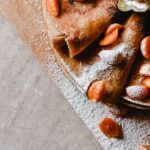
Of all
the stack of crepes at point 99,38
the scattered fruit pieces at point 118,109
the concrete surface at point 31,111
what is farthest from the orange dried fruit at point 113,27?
the concrete surface at point 31,111

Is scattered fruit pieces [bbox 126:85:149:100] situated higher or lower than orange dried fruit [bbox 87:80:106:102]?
lower

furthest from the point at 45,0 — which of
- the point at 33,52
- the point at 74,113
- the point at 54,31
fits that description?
the point at 74,113

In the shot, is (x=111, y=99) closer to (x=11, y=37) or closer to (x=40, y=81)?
(x=40, y=81)

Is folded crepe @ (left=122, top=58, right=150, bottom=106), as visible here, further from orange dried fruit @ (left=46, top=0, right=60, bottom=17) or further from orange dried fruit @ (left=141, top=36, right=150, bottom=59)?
orange dried fruit @ (left=46, top=0, right=60, bottom=17)

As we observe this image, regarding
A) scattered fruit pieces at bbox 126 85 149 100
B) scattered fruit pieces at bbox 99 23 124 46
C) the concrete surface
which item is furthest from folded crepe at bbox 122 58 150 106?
the concrete surface

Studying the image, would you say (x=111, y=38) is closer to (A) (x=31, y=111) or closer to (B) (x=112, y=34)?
(B) (x=112, y=34)

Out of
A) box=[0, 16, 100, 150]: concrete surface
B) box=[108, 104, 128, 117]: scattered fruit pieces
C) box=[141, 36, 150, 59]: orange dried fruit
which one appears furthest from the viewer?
box=[0, 16, 100, 150]: concrete surface

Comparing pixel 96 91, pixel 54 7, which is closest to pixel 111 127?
pixel 96 91

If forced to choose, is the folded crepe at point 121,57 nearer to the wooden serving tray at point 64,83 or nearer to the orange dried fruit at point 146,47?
the orange dried fruit at point 146,47
